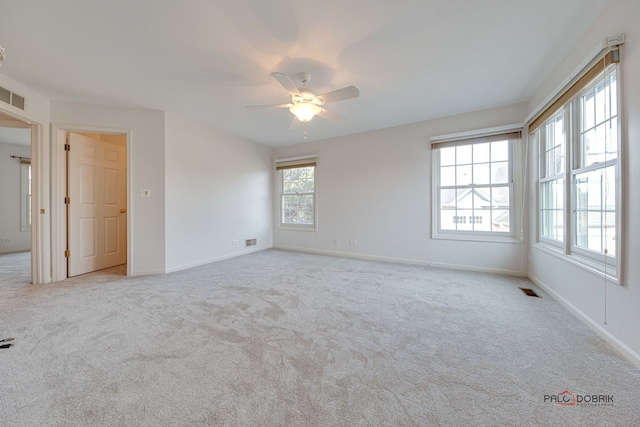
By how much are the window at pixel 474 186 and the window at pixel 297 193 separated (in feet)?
8.21

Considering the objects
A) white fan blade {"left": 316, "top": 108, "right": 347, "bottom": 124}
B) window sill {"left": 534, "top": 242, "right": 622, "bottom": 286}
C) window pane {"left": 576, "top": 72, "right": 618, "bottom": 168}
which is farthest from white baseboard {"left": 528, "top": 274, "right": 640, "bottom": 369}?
white fan blade {"left": 316, "top": 108, "right": 347, "bottom": 124}

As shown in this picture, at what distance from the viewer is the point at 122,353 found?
164 centimetres

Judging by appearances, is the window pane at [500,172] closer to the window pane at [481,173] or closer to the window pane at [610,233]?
the window pane at [481,173]

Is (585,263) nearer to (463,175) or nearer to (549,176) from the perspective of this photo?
(549,176)

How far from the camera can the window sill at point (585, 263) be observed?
175 centimetres

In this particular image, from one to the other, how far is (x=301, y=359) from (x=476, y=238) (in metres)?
3.35

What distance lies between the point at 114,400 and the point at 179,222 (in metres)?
2.94

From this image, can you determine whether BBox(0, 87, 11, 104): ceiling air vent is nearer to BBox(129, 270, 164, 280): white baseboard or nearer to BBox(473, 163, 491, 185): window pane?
BBox(129, 270, 164, 280): white baseboard

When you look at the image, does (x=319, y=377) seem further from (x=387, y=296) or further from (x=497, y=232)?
(x=497, y=232)

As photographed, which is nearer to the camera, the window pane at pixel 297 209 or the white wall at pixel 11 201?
the white wall at pixel 11 201

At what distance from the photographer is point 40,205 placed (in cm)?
309

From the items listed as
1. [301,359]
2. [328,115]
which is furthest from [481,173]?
[301,359]

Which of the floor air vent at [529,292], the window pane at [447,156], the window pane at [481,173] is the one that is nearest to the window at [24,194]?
the window pane at [447,156]

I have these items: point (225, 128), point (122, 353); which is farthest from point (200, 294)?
point (225, 128)
